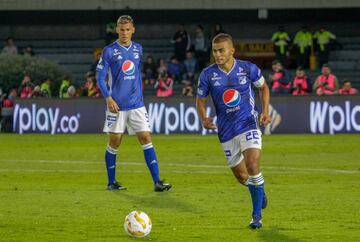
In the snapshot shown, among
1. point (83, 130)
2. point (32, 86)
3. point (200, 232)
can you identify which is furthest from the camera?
point (32, 86)

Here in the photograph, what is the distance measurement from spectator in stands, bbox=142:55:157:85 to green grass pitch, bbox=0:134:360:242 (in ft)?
45.8

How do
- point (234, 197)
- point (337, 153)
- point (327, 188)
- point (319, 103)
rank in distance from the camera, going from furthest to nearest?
1. point (319, 103)
2. point (337, 153)
3. point (327, 188)
4. point (234, 197)

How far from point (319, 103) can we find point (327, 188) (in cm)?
1394

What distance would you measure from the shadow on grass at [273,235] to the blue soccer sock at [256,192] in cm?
24

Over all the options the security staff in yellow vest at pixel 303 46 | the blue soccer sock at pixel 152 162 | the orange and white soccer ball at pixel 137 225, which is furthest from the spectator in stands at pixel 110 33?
the orange and white soccer ball at pixel 137 225

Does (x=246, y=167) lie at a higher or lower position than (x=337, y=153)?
higher

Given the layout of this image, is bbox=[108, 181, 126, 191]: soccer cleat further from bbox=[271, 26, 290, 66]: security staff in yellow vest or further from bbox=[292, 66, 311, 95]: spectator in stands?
bbox=[271, 26, 290, 66]: security staff in yellow vest

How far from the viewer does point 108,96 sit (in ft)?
54.3

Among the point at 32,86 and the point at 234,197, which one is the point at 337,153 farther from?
the point at 32,86

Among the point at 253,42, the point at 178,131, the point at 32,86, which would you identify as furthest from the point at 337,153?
the point at 253,42

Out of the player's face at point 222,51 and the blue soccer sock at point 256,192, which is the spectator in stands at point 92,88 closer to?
the player's face at point 222,51

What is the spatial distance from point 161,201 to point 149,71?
84.2 feet

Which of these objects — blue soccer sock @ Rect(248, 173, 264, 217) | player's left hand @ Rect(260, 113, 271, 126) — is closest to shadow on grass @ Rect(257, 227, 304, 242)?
blue soccer sock @ Rect(248, 173, 264, 217)

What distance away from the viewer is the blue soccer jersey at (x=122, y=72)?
16725mm
